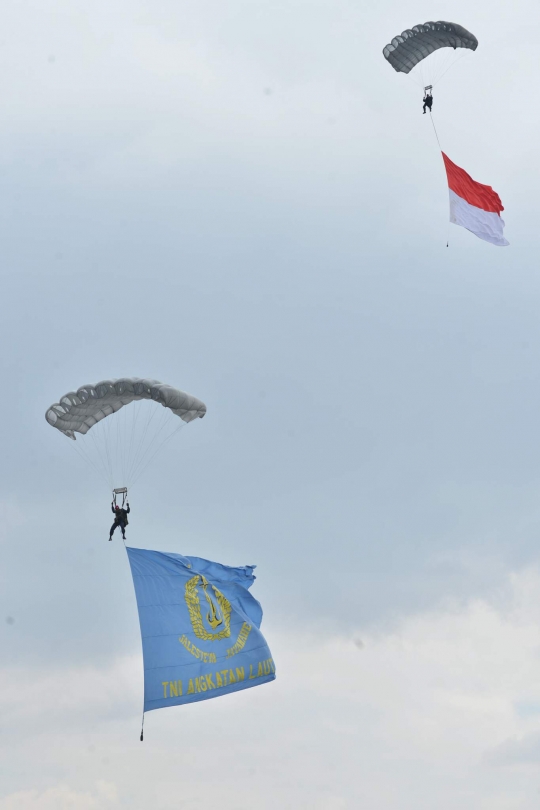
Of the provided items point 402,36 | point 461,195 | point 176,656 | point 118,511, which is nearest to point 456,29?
point 402,36

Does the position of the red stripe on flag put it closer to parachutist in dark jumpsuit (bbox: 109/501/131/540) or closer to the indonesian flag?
the indonesian flag

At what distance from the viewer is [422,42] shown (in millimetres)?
46969

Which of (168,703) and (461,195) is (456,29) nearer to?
(461,195)

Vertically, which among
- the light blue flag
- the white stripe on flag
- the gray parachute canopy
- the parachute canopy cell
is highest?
the gray parachute canopy

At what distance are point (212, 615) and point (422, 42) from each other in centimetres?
2019

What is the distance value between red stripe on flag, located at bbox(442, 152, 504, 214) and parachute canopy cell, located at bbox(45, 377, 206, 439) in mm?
13280

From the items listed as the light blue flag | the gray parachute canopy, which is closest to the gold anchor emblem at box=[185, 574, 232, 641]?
the light blue flag

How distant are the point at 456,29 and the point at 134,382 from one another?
53.7ft

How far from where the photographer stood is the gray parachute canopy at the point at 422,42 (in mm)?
46438

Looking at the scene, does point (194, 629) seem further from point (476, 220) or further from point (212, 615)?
point (476, 220)

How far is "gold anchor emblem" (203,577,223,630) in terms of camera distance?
44062 mm

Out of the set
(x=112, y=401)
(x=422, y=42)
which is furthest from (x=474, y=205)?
(x=112, y=401)

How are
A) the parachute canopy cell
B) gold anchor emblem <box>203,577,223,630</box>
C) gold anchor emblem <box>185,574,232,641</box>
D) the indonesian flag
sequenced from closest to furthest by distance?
the parachute canopy cell < gold anchor emblem <box>185,574,232,641</box> < gold anchor emblem <box>203,577,223,630</box> < the indonesian flag

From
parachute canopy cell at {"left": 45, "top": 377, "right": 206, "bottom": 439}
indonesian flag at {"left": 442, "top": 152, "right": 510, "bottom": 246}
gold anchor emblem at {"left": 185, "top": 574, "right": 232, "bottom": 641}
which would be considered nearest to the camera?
parachute canopy cell at {"left": 45, "top": 377, "right": 206, "bottom": 439}
